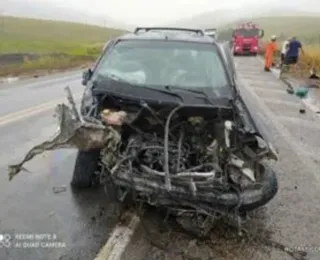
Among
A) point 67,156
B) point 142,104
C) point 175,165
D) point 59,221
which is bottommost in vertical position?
point 67,156

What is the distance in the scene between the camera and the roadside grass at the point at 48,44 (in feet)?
85.9

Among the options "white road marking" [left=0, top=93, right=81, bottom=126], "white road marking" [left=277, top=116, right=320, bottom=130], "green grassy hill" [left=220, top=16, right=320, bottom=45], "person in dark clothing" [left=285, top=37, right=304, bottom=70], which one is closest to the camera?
"white road marking" [left=0, top=93, right=81, bottom=126]

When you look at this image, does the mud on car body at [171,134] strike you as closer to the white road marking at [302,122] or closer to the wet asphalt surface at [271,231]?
the wet asphalt surface at [271,231]

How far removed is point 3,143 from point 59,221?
3.47 meters

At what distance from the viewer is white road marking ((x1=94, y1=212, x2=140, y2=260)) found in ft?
15.4

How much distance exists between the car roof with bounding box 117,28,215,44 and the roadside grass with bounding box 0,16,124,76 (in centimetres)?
1484

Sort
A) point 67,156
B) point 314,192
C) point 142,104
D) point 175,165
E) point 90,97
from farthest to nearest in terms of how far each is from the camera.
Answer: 1. point 67,156
2. point 314,192
3. point 90,97
4. point 142,104
5. point 175,165

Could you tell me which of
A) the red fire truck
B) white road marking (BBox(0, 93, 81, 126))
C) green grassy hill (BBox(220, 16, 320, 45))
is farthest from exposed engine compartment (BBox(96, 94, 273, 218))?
green grassy hill (BBox(220, 16, 320, 45))

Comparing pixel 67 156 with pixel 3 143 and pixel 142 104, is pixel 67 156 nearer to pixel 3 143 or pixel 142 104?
pixel 3 143

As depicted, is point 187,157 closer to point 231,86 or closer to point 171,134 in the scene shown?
point 171,134

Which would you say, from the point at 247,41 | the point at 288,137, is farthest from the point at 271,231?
the point at 247,41

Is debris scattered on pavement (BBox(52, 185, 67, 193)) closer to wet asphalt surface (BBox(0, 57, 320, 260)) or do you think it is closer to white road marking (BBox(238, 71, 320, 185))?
wet asphalt surface (BBox(0, 57, 320, 260))

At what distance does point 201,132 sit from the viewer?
5812 mm

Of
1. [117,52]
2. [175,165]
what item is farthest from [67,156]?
[175,165]
